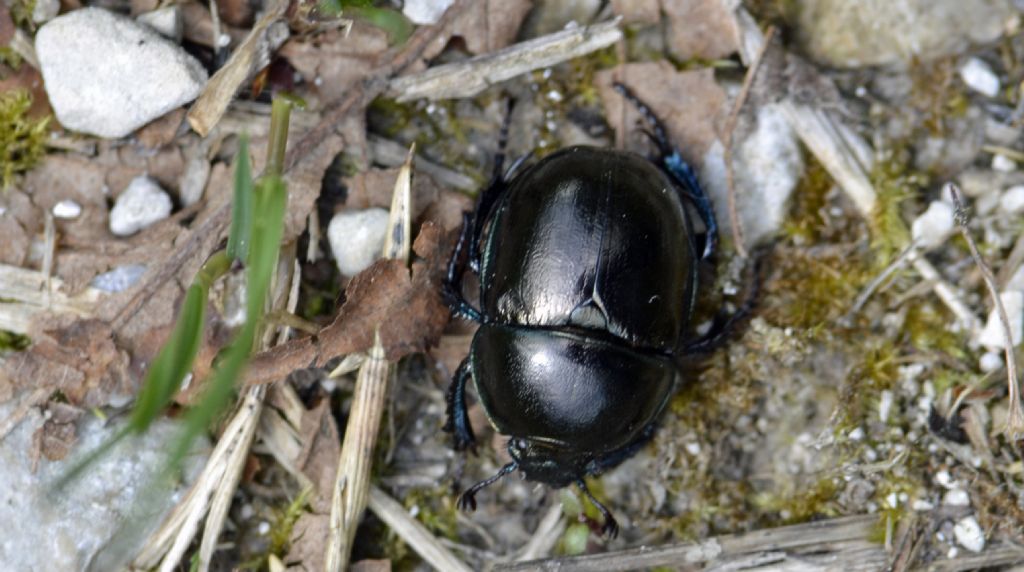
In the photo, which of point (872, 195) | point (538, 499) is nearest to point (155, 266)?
point (538, 499)

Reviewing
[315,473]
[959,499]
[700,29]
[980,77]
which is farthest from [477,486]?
[980,77]

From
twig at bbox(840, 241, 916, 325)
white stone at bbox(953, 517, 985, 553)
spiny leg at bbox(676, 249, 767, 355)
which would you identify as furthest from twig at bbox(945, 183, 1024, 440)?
spiny leg at bbox(676, 249, 767, 355)

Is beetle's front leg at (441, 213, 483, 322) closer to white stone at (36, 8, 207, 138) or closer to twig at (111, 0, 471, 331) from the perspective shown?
twig at (111, 0, 471, 331)

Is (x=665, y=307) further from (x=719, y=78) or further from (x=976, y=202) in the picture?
(x=976, y=202)

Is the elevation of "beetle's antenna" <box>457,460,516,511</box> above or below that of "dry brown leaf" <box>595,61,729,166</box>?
below

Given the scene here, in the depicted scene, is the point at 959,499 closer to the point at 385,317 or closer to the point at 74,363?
the point at 385,317
